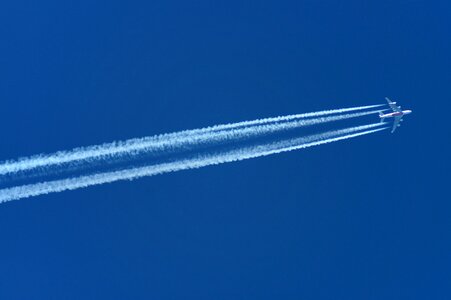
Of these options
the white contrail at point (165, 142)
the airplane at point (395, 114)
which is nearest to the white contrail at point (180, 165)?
the white contrail at point (165, 142)

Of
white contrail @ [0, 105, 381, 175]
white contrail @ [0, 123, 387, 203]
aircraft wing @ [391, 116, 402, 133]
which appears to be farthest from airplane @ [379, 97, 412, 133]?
white contrail @ [0, 105, 381, 175]

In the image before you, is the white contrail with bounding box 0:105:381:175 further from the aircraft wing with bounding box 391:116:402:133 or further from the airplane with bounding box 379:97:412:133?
the aircraft wing with bounding box 391:116:402:133

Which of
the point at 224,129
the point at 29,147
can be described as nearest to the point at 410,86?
the point at 224,129

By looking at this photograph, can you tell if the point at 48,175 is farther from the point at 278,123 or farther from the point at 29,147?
the point at 278,123

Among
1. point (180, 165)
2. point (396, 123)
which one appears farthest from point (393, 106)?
point (180, 165)

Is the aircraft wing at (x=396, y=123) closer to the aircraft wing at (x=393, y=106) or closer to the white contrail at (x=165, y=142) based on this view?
the aircraft wing at (x=393, y=106)

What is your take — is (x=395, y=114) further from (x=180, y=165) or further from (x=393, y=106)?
(x=180, y=165)
